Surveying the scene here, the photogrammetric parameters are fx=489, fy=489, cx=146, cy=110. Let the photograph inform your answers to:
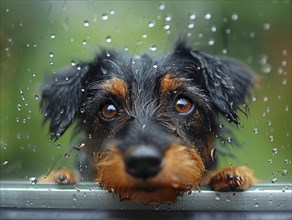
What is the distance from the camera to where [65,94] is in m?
2.81

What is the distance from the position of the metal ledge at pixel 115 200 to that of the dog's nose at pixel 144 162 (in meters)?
0.14

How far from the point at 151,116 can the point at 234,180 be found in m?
0.57

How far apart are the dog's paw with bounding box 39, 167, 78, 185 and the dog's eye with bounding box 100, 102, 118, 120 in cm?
59

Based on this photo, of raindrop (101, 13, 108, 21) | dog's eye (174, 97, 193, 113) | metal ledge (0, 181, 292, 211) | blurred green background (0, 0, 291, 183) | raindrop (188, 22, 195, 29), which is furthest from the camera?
raindrop (188, 22, 195, 29)

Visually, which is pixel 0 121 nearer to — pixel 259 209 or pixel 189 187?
pixel 189 187

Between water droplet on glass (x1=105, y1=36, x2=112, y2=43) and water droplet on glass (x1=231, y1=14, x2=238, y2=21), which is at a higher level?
water droplet on glass (x1=105, y1=36, x2=112, y2=43)

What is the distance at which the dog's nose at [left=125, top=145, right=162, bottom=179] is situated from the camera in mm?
1859

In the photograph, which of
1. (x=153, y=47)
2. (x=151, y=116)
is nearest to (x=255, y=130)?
(x=151, y=116)

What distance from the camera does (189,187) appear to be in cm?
201

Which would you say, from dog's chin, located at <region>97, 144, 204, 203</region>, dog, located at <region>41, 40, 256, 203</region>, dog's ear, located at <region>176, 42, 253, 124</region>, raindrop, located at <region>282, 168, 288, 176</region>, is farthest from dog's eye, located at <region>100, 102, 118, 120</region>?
raindrop, located at <region>282, 168, 288, 176</region>

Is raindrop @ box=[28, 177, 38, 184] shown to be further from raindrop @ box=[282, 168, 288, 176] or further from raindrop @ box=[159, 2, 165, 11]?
raindrop @ box=[159, 2, 165, 11]

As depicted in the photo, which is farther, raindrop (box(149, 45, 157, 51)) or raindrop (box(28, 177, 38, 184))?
raindrop (box(149, 45, 157, 51))

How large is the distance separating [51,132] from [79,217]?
A: 711mm

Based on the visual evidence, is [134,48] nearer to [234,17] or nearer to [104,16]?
[104,16]
